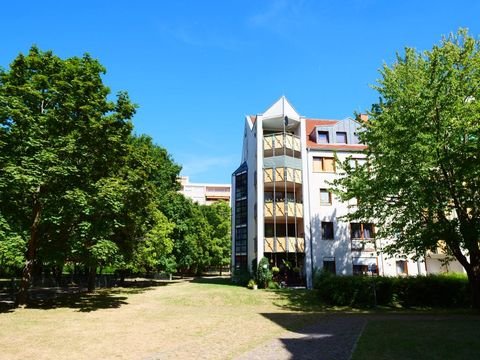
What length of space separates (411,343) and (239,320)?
7678mm

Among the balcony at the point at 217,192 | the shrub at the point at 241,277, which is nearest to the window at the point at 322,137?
the shrub at the point at 241,277

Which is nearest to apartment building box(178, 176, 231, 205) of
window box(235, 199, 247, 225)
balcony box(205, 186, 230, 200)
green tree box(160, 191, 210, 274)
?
balcony box(205, 186, 230, 200)

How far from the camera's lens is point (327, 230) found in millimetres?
34125

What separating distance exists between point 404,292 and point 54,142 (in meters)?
21.6

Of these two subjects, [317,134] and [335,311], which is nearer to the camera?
[335,311]

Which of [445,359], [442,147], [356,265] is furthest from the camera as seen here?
[356,265]

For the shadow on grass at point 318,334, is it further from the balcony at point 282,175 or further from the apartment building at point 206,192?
the apartment building at point 206,192

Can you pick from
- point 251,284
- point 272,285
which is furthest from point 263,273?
point 251,284

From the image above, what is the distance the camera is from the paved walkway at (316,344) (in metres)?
9.99

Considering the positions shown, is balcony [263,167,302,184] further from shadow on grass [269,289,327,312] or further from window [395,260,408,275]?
window [395,260,408,275]

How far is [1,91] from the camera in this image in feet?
63.0

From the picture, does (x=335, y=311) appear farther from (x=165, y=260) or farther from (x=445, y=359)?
(x=165, y=260)

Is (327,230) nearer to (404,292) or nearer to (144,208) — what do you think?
(404,292)

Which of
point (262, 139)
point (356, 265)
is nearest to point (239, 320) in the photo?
point (356, 265)
